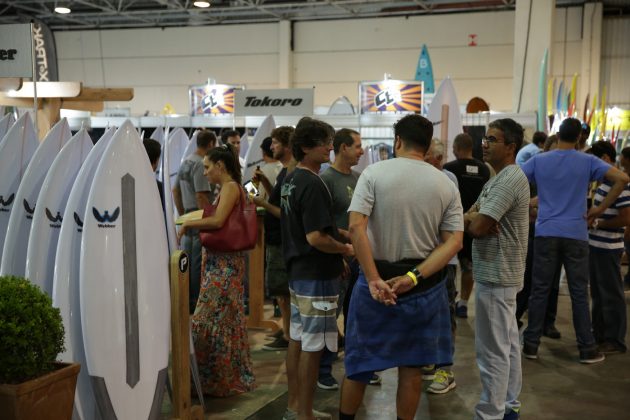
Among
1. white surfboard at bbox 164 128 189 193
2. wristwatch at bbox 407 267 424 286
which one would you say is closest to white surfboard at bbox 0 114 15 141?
wristwatch at bbox 407 267 424 286

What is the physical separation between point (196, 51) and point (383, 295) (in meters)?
18.9

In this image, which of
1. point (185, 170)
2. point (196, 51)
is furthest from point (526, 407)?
point (196, 51)

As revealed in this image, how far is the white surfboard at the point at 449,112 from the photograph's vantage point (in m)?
6.01

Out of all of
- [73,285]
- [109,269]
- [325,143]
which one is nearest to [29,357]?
[109,269]

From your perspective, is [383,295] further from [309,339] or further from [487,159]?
[487,159]

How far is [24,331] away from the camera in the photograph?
6.35ft

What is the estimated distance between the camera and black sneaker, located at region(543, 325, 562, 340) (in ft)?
17.0

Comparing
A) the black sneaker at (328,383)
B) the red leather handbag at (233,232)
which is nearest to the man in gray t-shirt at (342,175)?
the red leather handbag at (233,232)

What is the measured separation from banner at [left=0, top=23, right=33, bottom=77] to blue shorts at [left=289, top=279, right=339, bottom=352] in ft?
6.14

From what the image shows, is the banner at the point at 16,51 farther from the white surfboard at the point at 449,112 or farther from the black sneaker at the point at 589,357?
the black sneaker at the point at 589,357

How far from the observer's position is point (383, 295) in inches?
102

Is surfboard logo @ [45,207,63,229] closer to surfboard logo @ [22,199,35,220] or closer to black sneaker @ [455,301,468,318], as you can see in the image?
surfboard logo @ [22,199,35,220]

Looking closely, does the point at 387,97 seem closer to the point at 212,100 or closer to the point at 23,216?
the point at 212,100

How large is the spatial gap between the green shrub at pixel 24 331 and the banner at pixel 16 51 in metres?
1.98
